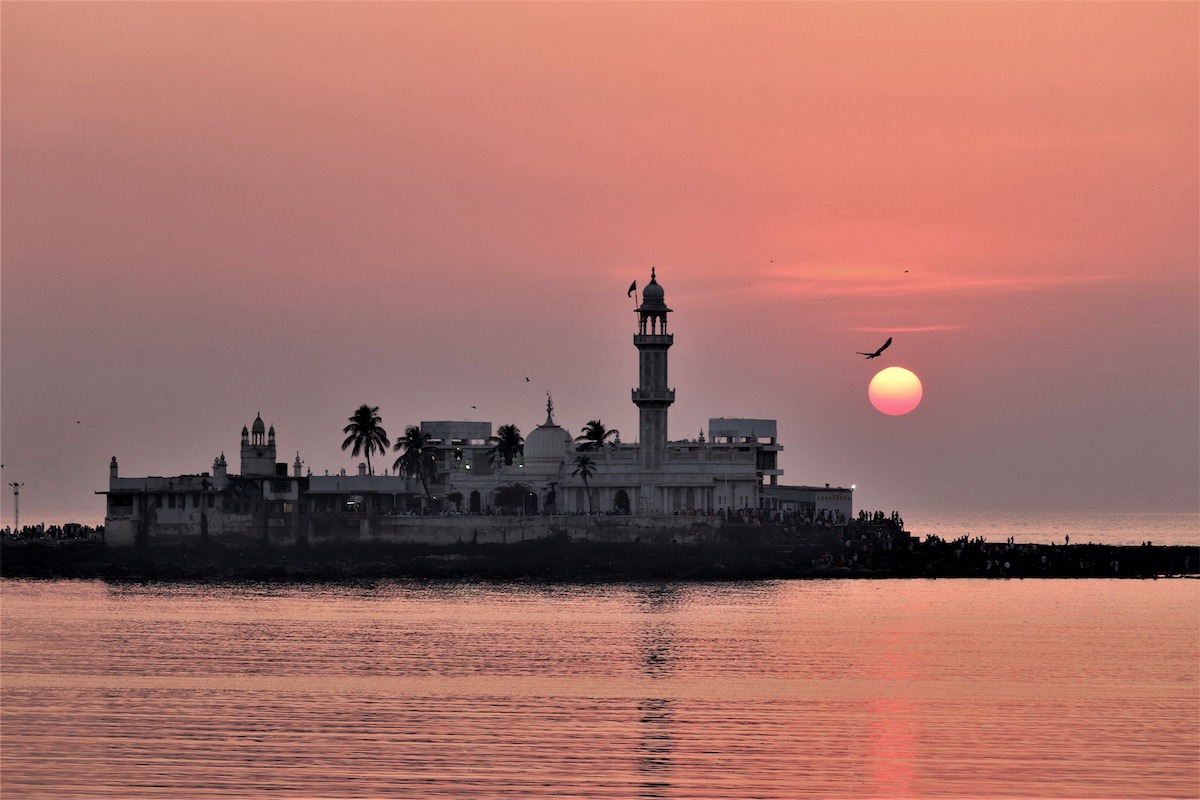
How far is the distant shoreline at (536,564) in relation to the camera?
381 ft

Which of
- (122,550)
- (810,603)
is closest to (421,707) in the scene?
(810,603)

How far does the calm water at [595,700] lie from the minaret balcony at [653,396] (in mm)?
36940

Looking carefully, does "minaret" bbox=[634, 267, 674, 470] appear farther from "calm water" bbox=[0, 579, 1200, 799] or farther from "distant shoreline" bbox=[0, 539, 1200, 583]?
"calm water" bbox=[0, 579, 1200, 799]

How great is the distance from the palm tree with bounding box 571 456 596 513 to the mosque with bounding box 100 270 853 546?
11 centimetres

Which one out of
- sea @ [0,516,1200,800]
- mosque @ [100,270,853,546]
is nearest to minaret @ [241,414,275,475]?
mosque @ [100,270,853,546]

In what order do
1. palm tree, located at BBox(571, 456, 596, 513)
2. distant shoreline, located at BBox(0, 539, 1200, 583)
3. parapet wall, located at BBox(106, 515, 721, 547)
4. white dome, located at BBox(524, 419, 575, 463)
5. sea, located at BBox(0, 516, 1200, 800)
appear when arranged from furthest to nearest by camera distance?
white dome, located at BBox(524, 419, 575, 463) → palm tree, located at BBox(571, 456, 596, 513) → parapet wall, located at BBox(106, 515, 721, 547) → distant shoreline, located at BBox(0, 539, 1200, 583) → sea, located at BBox(0, 516, 1200, 800)

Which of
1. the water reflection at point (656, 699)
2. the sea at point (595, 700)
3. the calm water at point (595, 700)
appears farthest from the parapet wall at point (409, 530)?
the calm water at point (595, 700)

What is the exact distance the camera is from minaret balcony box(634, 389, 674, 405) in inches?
5108

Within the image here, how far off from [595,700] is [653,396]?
74566mm

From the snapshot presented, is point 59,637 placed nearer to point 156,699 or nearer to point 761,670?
point 156,699

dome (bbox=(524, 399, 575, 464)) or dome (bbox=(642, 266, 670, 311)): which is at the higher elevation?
dome (bbox=(642, 266, 670, 311))

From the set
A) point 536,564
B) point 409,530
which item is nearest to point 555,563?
point 536,564

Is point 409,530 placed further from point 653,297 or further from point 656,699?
point 656,699

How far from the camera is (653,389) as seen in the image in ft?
429
